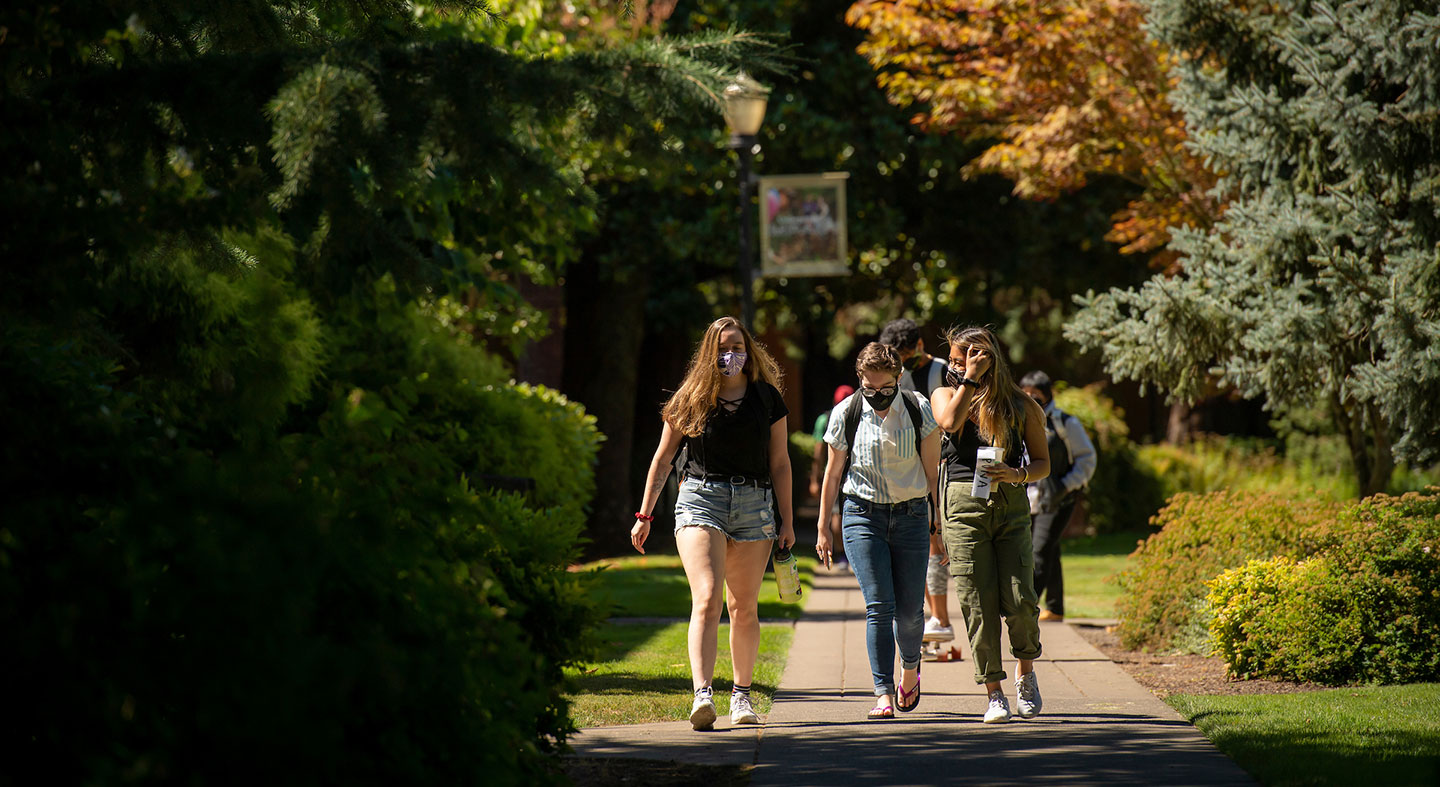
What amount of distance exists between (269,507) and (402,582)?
59 centimetres

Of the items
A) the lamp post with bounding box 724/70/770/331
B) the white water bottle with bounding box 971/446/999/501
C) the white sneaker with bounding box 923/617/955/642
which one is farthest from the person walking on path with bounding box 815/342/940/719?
the lamp post with bounding box 724/70/770/331

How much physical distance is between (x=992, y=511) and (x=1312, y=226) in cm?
401

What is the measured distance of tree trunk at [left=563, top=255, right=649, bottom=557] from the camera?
55.4 ft

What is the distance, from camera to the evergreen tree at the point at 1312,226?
328 inches

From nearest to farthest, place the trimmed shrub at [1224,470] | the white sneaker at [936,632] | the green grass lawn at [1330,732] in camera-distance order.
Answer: the green grass lawn at [1330,732] → the white sneaker at [936,632] → the trimmed shrub at [1224,470]

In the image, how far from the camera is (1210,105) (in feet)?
30.8

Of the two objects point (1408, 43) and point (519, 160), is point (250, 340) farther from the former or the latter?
point (1408, 43)

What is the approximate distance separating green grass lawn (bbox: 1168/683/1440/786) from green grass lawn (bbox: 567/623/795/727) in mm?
2247

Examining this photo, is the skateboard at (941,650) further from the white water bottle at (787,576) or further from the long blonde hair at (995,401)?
the long blonde hair at (995,401)

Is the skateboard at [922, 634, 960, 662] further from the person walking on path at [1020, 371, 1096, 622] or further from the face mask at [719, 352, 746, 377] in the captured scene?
the face mask at [719, 352, 746, 377]

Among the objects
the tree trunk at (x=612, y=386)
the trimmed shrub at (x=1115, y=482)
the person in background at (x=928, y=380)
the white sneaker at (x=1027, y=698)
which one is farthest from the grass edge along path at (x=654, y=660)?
the trimmed shrub at (x=1115, y=482)

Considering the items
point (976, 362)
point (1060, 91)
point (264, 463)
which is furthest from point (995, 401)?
point (1060, 91)

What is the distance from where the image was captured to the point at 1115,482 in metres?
18.9

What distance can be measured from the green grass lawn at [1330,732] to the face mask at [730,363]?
2.69 m
